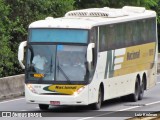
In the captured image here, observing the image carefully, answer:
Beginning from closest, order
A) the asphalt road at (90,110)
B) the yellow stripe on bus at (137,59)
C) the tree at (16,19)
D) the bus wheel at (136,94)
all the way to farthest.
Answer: the asphalt road at (90,110) < the yellow stripe on bus at (137,59) < the bus wheel at (136,94) < the tree at (16,19)

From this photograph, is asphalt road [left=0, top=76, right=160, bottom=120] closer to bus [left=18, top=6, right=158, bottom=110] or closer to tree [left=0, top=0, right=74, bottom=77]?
bus [left=18, top=6, right=158, bottom=110]

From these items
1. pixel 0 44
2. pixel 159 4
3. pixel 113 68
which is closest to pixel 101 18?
pixel 113 68

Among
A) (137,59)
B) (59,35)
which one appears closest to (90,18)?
(59,35)

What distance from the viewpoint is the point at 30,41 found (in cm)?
2553

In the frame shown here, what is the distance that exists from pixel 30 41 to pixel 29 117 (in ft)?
9.30

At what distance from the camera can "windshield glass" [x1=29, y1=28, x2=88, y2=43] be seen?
25.3 metres

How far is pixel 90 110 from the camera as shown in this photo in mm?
26141

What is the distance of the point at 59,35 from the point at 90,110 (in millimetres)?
2659

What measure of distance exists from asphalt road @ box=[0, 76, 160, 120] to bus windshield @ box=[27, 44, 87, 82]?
1.11 meters

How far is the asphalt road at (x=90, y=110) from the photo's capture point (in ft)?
78.6

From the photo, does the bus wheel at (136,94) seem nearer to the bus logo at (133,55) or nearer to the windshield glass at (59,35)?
the bus logo at (133,55)

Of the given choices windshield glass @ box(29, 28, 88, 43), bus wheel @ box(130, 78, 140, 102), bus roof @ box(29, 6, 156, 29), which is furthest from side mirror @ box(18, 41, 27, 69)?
bus wheel @ box(130, 78, 140, 102)

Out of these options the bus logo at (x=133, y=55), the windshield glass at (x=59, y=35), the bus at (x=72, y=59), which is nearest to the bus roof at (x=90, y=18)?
the bus at (x=72, y=59)

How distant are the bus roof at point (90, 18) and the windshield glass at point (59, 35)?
13cm
